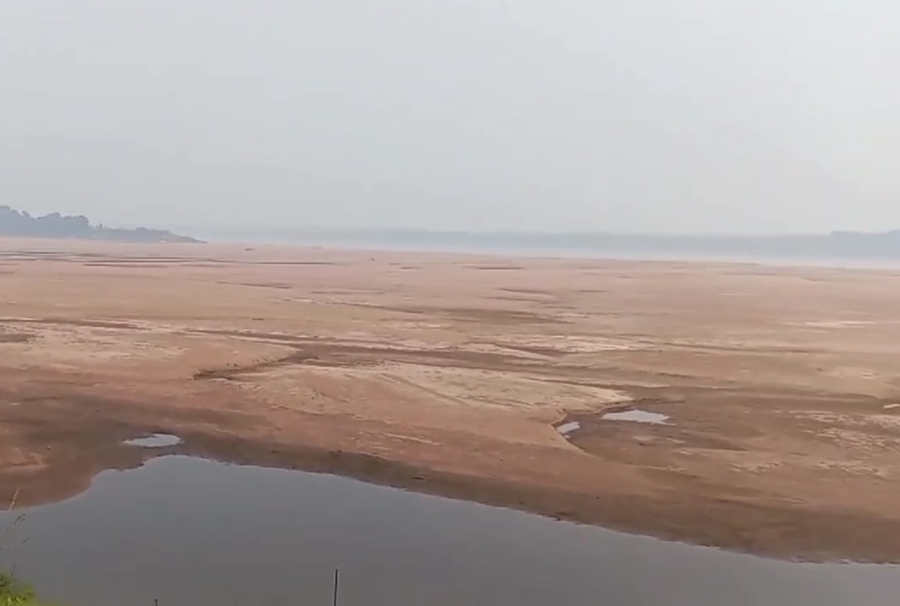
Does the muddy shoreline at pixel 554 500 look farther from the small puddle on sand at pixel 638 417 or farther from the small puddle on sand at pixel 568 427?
the small puddle on sand at pixel 638 417

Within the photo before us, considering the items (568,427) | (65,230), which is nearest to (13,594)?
(568,427)

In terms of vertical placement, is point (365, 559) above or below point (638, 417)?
below

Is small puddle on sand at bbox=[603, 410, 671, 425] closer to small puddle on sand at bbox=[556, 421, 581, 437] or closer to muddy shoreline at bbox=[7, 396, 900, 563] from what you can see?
small puddle on sand at bbox=[556, 421, 581, 437]

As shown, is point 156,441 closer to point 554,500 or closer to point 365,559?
point 365,559

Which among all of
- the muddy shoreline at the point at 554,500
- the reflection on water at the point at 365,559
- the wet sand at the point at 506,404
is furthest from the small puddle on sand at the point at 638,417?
the reflection on water at the point at 365,559

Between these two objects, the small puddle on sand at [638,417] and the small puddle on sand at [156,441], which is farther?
the small puddle on sand at [638,417]

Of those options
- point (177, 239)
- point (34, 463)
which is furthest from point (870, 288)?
point (177, 239)

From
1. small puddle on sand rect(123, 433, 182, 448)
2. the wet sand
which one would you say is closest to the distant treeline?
the wet sand
